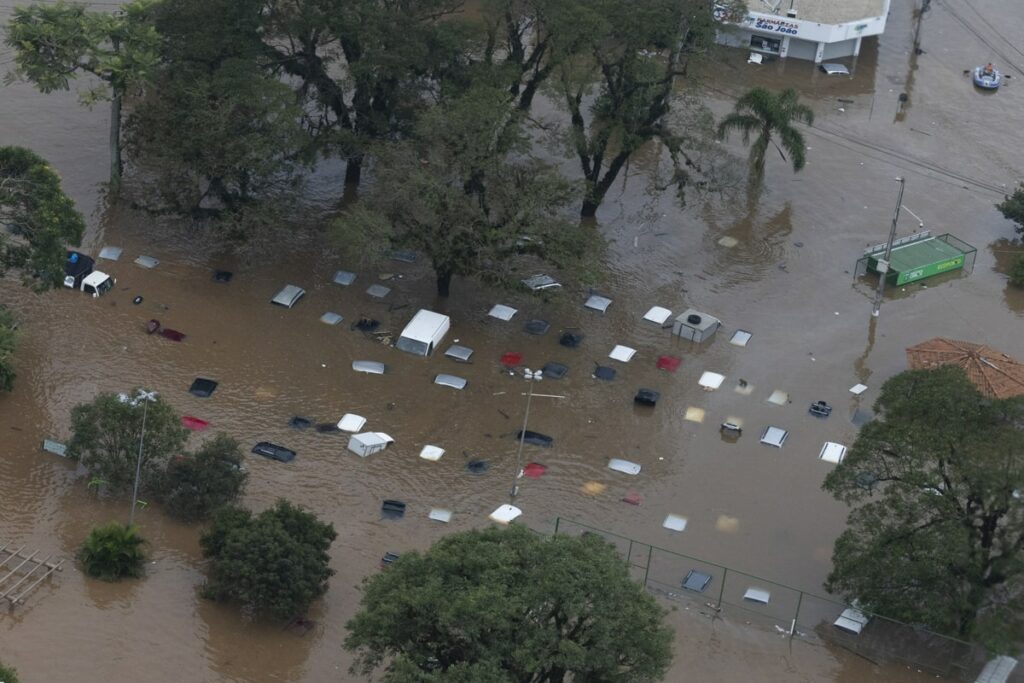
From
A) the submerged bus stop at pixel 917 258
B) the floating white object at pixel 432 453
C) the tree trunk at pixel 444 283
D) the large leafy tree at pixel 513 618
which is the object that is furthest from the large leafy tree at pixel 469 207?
the large leafy tree at pixel 513 618

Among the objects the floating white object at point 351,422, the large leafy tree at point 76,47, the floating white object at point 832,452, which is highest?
the large leafy tree at point 76,47

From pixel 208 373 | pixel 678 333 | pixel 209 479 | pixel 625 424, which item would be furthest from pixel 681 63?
pixel 209 479

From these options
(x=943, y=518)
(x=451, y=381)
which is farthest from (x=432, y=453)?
(x=943, y=518)

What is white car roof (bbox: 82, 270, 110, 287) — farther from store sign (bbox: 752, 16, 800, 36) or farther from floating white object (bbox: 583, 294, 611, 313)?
store sign (bbox: 752, 16, 800, 36)

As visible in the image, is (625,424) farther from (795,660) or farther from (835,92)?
(835,92)

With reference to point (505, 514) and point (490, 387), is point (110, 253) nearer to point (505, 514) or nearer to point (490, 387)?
point (490, 387)

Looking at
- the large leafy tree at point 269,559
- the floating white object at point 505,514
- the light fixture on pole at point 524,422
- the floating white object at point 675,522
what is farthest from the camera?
the light fixture on pole at point 524,422

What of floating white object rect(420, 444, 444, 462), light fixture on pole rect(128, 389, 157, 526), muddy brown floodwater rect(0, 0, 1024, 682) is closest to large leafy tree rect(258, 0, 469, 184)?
muddy brown floodwater rect(0, 0, 1024, 682)

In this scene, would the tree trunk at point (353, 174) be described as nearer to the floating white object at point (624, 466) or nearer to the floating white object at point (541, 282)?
the floating white object at point (541, 282)
